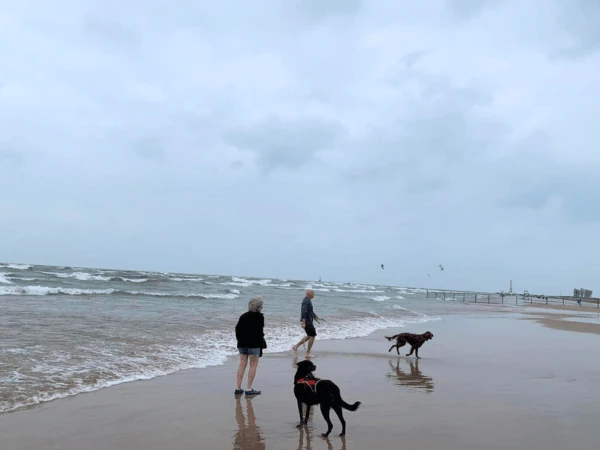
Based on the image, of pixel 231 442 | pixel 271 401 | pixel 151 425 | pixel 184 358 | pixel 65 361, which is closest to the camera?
pixel 231 442

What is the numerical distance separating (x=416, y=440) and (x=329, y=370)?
414cm

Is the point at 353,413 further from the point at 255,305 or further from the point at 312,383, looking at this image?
the point at 255,305

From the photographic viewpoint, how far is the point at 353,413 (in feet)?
19.2

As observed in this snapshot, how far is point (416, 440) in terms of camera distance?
486 centimetres

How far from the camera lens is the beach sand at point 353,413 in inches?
189

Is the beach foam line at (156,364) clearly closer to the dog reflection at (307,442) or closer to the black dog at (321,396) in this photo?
the black dog at (321,396)

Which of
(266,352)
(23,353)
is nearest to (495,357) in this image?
(266,352)

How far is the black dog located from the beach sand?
214 millimetres

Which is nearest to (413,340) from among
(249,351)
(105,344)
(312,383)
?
(249,351)

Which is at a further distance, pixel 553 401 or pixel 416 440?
pixel 553 401

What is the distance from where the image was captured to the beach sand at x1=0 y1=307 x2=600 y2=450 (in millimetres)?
4801

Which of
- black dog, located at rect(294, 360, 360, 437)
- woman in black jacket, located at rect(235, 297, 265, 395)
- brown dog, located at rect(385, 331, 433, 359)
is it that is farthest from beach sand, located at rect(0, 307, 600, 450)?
brown dog, located at rect(385, 331, 433, 359)

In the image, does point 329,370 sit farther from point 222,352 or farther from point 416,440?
point 416,440

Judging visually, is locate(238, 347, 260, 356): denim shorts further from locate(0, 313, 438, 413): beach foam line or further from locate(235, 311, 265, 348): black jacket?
locate(0, 313, 438, 413): beach foam line
